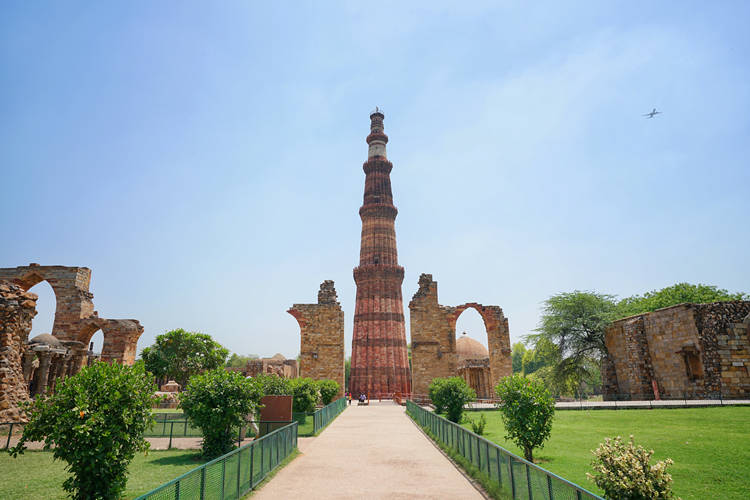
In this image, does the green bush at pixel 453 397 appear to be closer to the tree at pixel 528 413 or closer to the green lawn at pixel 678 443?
the green lawn at pixel 678 443

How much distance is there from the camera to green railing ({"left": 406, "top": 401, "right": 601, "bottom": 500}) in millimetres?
4109

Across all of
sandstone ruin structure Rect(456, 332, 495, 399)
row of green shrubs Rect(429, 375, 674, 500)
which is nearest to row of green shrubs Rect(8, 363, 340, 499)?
row of green shrubs Rect(429, 375, 674, 500)

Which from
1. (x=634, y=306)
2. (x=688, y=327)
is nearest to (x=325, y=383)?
(x=688, y=327)

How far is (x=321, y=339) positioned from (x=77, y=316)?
1337 centimetres

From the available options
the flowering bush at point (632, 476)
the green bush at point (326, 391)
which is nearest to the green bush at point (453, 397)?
the green bush at point (326, 391)

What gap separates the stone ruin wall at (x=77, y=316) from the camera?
2128 cm

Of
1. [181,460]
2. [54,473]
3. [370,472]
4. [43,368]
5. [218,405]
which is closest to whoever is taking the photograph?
[370,472]

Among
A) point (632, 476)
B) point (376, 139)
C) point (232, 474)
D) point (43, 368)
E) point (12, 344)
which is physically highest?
point (376, 139)

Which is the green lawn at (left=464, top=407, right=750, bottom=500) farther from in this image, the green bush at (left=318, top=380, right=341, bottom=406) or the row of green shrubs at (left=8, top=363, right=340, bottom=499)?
the green bush at (left=318, top=380, right=341, bottom=406)

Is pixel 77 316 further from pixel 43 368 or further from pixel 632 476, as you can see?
pixel 632 476

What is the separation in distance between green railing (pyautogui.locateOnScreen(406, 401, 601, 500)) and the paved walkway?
42 centimetres

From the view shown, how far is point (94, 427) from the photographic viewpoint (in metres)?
5.34

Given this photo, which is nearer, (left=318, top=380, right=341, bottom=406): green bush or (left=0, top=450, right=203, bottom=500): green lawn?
(left=0, top=450, right=203, bottom=500): green lawn

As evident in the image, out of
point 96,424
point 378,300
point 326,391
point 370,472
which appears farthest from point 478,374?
point 96,424
